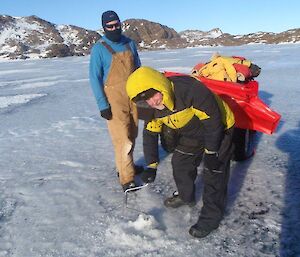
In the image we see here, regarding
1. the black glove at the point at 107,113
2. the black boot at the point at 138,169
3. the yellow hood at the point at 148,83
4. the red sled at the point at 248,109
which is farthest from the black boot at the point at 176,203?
the red sled at the point at 248,109

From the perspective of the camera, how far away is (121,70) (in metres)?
3.45

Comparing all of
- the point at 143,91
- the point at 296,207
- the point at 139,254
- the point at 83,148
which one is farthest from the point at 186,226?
the point at 83,148

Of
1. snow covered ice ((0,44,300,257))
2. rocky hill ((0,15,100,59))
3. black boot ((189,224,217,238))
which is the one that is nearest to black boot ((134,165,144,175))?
snow covered ice ((0,44,300,257))

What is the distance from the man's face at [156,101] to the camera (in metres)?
2.48

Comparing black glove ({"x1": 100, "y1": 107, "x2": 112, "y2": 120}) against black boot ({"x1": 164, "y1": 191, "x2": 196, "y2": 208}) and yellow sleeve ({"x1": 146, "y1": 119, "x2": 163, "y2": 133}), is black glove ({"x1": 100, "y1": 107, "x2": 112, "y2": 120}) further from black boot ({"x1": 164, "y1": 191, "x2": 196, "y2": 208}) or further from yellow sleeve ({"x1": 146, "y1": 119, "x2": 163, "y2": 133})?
black boot ({"x1": 164, "y1": 191, "x2": 196, "y2": 208})

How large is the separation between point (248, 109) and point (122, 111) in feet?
4.59

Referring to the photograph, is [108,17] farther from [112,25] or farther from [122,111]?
[122,111]

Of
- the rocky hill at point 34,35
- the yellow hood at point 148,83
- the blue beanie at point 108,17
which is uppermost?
the blue beanie at point 108,17

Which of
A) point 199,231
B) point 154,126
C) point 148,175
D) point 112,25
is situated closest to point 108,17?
point 112,25

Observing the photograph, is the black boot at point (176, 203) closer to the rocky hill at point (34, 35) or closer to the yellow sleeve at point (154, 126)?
the yellow sleeve at point (154, 126)

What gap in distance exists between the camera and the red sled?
3895 mm

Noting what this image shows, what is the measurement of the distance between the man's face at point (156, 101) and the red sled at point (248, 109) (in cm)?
142

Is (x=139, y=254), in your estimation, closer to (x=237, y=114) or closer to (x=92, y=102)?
A: (x=237, y=114)

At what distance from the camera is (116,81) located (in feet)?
11.3
